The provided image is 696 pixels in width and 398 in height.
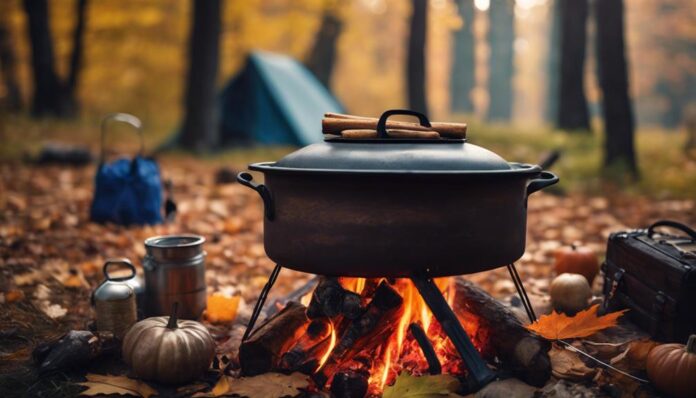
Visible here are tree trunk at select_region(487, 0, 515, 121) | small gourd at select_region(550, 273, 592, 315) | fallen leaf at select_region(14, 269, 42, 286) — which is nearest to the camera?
small gourd at select_region(550, 273, 592, 315)

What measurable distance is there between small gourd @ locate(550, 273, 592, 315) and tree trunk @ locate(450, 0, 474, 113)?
24.1 m

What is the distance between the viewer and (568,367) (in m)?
2.69

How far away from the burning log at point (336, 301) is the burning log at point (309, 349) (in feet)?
0.23

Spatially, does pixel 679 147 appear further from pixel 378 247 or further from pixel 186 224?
pixel 378 247

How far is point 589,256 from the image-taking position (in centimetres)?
408

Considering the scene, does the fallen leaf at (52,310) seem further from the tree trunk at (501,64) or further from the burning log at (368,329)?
the tree trunk at (501,64)

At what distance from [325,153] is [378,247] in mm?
473

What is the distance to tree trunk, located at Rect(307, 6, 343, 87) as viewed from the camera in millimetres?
15164

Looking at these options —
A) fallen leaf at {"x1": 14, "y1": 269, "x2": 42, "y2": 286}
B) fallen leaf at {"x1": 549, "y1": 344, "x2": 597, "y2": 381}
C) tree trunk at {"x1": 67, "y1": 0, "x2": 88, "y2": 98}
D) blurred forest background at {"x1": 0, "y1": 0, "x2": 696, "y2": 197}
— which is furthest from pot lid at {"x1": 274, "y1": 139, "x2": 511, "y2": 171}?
tree trunk at {"x1": 67, "y1": 0, "x2": 88, "y2": 98}

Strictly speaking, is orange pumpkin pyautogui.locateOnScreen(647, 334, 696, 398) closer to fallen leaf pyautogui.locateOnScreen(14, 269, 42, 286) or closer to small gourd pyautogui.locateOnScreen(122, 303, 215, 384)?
small gourd pyautogui.locateOnScreen(122, 303, 215, 384)

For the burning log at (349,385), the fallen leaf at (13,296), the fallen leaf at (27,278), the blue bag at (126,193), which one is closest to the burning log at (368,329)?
the burning log at (349,385)

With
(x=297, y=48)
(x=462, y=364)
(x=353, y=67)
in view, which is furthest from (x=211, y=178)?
(x=353, y=67)

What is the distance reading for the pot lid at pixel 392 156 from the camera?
2.46 meters

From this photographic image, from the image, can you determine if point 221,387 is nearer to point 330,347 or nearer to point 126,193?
point 330,347
